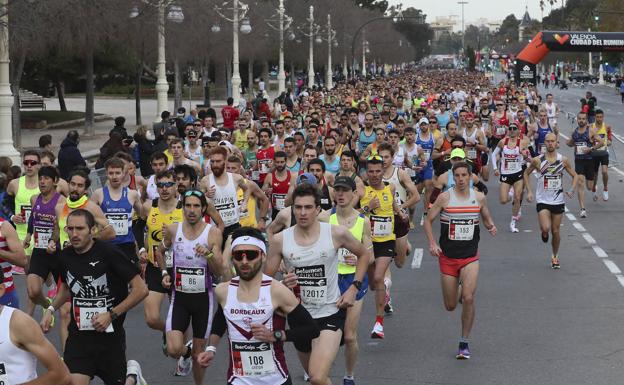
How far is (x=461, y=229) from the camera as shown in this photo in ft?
35.1

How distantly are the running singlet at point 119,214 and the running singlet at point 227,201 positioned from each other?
1275 millimetres

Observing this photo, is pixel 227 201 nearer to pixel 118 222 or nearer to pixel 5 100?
pixel 118 222

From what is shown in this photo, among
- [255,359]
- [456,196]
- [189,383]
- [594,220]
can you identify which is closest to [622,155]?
[594,220]

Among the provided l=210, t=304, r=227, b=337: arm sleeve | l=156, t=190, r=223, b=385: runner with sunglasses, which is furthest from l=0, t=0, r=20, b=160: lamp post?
l=210, t=304, r=227, b=337: arm sleeve

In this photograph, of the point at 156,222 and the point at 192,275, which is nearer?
the point at 192,275

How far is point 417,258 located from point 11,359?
1090 cm

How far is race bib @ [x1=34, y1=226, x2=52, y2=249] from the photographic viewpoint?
437 inches

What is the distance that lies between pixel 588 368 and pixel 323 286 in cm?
284

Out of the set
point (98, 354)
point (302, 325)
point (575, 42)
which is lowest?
point (98, 354)

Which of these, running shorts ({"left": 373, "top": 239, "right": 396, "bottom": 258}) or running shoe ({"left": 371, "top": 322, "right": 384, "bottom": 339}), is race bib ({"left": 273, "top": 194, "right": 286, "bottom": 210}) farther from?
running shoe ({"left": 371, "top": 322, "right": 384, "bottom": 339})

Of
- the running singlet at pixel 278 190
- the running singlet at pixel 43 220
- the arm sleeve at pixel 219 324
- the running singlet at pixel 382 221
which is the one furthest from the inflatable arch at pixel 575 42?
the arm sleeve at pixel 219 324

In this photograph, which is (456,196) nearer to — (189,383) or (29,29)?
(189,383)

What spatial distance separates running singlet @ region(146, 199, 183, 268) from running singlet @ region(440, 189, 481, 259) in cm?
229

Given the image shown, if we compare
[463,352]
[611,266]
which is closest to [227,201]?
[463,352]
